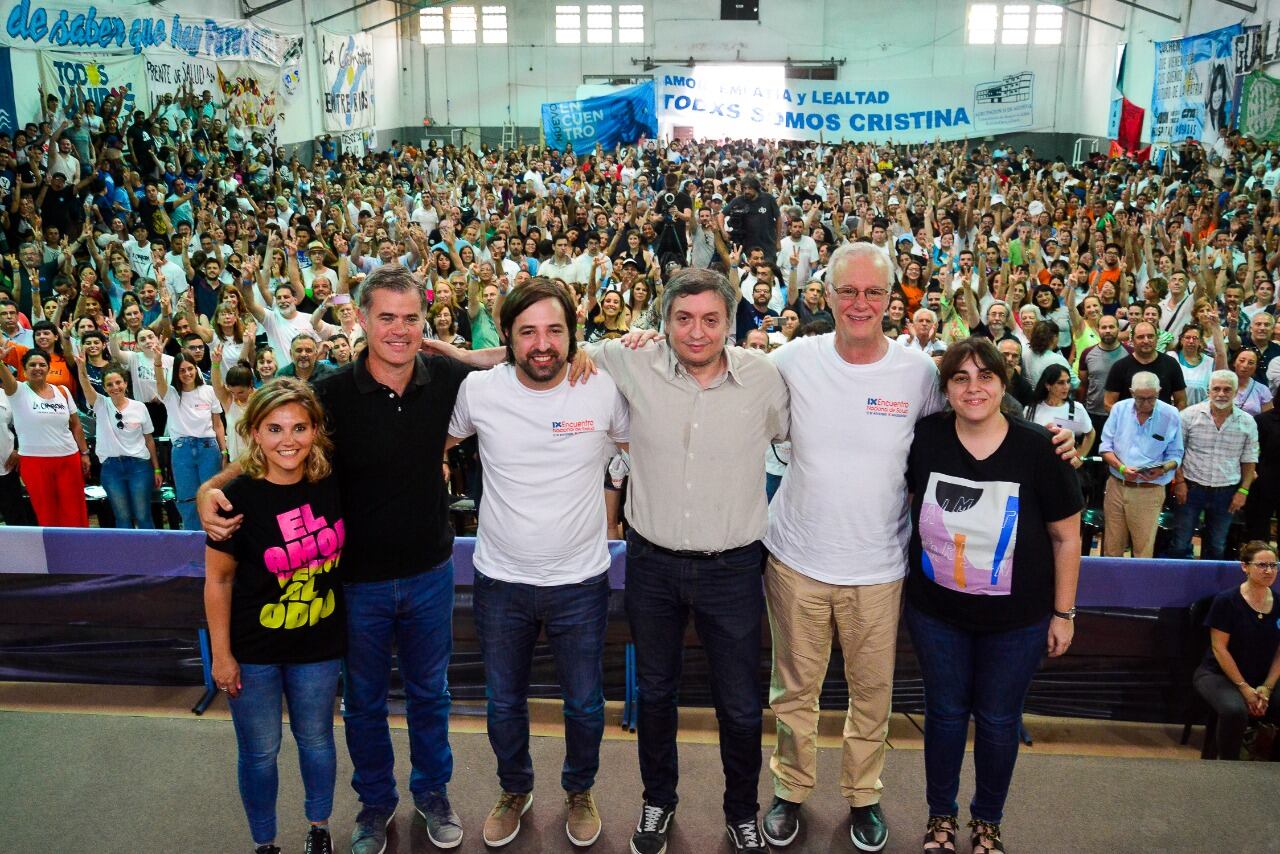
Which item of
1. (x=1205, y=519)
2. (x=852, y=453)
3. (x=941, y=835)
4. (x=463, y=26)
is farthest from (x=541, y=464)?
(x=463, y=26)

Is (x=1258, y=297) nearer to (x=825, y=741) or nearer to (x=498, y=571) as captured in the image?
(x=825, y=741)

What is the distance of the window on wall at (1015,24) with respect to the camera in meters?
27.9

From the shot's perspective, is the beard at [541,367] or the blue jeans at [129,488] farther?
the blue jeans at [129,488]

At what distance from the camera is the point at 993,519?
2566 millimetres

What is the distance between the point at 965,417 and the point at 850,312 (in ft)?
1.33

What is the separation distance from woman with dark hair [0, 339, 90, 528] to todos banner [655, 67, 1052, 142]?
18.1m

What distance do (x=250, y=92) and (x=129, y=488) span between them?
14929 mm

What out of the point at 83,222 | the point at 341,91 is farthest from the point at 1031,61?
the point at 83,222

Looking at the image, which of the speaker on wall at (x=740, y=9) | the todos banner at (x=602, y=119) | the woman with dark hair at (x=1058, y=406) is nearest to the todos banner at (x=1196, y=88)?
the todos banner at (x=602, y=119)

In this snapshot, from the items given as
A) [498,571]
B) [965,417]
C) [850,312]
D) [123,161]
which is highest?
[123,161]

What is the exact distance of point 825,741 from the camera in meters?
3.84

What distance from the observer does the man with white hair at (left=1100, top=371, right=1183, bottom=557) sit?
5.20 meters

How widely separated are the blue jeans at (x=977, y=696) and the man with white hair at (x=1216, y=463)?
3.26 meters

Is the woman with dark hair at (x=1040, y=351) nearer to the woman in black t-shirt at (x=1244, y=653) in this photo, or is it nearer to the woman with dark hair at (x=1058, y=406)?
the woman with dark hair at (x=1058, y=406)
